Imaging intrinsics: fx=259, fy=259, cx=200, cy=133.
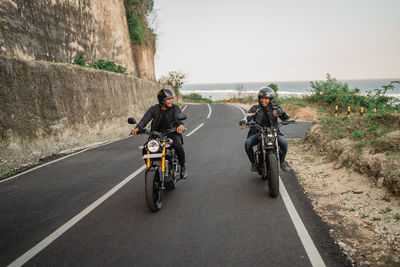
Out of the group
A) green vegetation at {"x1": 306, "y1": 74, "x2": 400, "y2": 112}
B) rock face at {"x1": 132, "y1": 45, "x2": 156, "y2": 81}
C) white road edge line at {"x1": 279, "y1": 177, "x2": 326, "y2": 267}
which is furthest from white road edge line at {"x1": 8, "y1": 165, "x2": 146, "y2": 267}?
rock face at {"x1": 132, "y1": 45, "x2": 156, "y2": 81}

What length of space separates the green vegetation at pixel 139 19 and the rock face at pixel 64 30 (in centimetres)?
327

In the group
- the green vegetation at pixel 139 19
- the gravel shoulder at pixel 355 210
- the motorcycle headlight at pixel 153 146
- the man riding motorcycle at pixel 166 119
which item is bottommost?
the gravel shoulder at pixel 355 210

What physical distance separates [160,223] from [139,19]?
28515 mm

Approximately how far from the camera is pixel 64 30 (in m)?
14.8

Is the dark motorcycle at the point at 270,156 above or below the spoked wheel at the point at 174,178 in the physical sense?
above

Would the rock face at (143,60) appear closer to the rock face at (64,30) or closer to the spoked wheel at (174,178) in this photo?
the rock face at (64,30)

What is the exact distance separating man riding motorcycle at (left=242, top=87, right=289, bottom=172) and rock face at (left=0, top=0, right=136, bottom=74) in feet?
27.6

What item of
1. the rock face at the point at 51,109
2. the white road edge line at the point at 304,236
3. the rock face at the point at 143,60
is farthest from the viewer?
the rock face at the point at 143,60

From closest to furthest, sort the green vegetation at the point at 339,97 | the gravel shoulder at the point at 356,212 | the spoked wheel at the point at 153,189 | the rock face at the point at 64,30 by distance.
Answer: the gravel shoulder at the point at 356,212, the spoked wheel at the point at 153,189, the rock face at the point at 64,30, the green vegetation at the point at 339,97

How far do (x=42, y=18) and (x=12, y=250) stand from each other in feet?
43.1

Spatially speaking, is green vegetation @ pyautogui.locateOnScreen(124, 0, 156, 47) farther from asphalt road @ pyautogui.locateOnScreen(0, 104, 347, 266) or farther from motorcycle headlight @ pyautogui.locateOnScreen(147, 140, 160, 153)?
motorcycle headlight @ pyautogui.locateOnScreen(147, 140, 160, 153)

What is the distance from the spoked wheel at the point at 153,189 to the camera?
4.16 metres

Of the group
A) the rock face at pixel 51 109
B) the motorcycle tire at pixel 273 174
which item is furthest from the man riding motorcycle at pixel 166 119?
the rock face at pixel 51 109

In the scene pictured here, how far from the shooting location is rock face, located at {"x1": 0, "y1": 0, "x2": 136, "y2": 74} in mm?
10711
